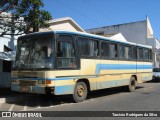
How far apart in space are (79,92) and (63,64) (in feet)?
5.29

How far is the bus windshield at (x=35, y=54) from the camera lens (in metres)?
11.7

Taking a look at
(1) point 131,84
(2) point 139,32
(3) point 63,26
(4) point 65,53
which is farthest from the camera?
(2) point 139,32

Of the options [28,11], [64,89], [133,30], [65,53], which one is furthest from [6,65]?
[133,30]

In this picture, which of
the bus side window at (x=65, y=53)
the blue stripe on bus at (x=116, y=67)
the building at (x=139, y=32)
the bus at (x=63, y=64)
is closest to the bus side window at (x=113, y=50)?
the bus at (x=63, y=64)

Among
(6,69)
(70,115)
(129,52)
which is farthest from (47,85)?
(6,69)

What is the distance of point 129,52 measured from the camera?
57.7ft

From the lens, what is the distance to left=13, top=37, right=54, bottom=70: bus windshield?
11742 mm

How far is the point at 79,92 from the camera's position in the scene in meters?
12.9

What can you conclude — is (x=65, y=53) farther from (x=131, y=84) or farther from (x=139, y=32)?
(x=139, y=32)

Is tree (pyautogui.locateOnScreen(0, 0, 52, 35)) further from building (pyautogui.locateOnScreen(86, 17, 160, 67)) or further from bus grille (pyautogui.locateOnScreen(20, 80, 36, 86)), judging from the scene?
building (pyautogui.locateOnScreen(86, 17, 160, 67))

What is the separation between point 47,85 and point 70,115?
6.95 ft

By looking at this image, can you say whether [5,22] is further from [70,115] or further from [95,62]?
[70,115]

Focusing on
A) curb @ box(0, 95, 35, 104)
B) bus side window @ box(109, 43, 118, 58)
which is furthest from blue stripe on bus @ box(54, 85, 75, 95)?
bus side window @ box(109, 43, 118, 58)

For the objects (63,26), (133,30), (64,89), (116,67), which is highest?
(133,30)
